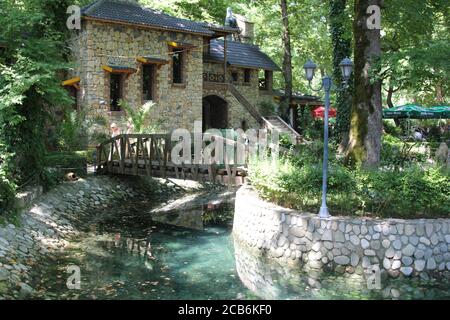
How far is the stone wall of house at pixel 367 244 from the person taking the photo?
902 cm

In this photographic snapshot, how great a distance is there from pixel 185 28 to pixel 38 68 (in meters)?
13.6

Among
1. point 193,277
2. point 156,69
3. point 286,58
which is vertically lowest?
point 193,277

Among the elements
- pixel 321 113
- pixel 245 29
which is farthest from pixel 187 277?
pixel 245 29

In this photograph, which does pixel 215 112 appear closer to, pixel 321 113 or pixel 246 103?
pixel 246 103

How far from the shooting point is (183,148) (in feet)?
48.1

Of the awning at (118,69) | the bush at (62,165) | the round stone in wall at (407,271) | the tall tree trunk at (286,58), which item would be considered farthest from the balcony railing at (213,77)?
the round stone in wall at (407,271)

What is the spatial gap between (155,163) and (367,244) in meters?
8.03

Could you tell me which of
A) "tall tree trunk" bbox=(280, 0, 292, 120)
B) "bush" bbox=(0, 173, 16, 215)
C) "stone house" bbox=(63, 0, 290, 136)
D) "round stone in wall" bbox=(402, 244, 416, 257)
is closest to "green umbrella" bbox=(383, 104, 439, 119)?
"tall tree trunk" bbox=(280, 0, 292, 120)

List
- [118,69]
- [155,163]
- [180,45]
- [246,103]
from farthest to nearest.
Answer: [246,103] < [180,45] < [118,69] < [155,163]

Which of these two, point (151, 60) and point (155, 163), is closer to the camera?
point (155, 163)

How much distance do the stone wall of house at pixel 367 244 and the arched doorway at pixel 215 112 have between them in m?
17.7

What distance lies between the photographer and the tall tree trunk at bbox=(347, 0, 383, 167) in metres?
12.3

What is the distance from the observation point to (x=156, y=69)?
891 inches

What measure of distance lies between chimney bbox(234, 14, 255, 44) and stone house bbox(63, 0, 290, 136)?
488 centimetres
